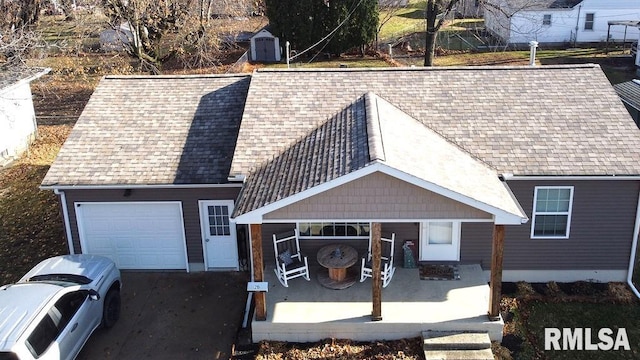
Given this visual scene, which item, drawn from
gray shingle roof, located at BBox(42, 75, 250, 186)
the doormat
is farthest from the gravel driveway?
the doormat

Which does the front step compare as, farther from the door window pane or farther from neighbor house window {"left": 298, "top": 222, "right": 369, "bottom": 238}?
the door window pane

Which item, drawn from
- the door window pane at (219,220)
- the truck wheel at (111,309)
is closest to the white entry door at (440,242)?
the door window pane at (219,220)

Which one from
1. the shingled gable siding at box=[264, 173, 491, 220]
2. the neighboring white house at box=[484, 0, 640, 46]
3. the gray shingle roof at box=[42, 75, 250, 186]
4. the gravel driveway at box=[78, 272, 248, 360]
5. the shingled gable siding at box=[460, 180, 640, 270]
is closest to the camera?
the shingled gable siding at box=[264, 173, 491, 220]

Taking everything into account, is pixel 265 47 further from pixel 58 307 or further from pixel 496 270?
pixel 496 270

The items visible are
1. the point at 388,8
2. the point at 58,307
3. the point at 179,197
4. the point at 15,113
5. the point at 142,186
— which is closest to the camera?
the point at 58,307

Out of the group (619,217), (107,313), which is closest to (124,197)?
(107,313)

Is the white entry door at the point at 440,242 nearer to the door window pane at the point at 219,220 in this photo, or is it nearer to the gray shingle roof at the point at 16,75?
the door window pane at the point at 219,220

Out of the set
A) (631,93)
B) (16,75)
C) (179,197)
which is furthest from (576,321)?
(16,75)

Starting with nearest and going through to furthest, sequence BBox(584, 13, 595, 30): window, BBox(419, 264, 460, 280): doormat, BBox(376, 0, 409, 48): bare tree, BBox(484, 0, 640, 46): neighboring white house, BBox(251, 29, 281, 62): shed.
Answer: BBox(419, 264, 460, 280): doormat, BBox(251, 29, 281, 62): shed, BBox(376, 0, 409, 48): bare tree, BBox(484, 0, 640, 46): neighboring white house, BBox(584, 13, 595, 30): window
